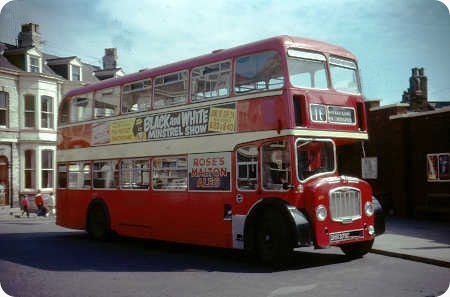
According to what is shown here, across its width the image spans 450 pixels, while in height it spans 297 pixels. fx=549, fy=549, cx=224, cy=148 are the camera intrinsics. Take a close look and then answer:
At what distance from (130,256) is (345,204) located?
14.7ft

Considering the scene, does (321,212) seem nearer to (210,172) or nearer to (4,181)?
(210,172)

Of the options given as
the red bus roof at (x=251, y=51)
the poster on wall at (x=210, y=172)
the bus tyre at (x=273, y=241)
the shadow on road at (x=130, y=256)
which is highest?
the red bus roof at (x=251, y=51)

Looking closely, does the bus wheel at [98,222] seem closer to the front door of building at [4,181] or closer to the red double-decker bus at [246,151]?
the red double-decker bus at [246,151]

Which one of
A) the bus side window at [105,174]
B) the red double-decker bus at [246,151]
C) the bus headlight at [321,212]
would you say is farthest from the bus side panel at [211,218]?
the bus side window at [105,174]

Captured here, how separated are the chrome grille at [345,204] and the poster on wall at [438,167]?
26.2ft

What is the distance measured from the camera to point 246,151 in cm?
1034

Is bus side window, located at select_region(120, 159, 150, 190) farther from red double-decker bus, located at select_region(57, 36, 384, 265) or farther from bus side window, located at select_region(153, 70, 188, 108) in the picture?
bus side window, located at select_region(153, 70, 188, 108)

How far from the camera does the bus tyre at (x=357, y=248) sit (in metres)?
10.5

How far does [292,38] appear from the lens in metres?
9.88

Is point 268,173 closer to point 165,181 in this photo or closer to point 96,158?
point 165,181

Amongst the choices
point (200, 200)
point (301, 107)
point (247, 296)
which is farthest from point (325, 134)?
point (247, 296)

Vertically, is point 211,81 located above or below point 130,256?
above

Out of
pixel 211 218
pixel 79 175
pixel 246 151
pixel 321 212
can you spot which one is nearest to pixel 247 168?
pixel 246 151

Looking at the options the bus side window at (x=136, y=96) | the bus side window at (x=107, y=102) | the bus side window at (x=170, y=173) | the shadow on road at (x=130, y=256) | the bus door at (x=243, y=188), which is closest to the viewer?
the shadow on road at (x=130, y=256)
